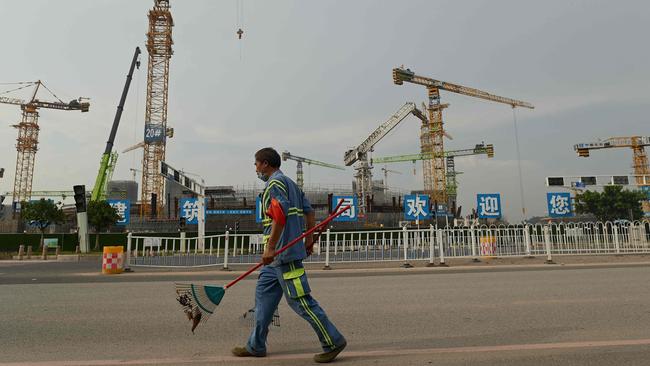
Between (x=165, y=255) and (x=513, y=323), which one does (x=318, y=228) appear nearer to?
(x=513, y=323)

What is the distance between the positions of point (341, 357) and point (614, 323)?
3102 mm

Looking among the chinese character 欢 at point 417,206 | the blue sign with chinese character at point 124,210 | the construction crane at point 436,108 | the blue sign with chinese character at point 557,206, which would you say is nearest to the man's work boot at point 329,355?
the chinese character 欢 at point 417,206

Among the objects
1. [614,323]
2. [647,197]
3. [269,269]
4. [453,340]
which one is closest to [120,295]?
[269,269]

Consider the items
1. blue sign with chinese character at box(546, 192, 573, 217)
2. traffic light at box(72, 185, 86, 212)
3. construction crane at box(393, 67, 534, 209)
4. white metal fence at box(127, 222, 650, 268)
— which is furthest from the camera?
construction crane at box(393, 67, 534, 209)

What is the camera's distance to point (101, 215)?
1485 inches

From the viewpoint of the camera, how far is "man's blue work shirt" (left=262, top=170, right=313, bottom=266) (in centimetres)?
344

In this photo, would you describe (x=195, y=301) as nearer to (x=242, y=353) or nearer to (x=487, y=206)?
(x=242, y=353)

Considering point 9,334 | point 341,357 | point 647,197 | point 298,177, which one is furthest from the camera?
point 298,177

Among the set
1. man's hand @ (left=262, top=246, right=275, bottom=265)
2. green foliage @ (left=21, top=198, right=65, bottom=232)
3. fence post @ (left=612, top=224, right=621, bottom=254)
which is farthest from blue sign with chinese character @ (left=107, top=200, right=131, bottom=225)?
man's hand @ (left=262, top=246, right=275, bottom=265)

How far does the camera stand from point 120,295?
733cm

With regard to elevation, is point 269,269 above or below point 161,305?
above

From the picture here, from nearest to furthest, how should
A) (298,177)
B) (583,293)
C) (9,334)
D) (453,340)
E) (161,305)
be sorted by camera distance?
(453,340) < (9,334) < (161,305) < (583,293) < (298,177)

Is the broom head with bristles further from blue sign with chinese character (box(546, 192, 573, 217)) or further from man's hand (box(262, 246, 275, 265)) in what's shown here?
blue sign with chinese character (box(546, 192, 573, 217))

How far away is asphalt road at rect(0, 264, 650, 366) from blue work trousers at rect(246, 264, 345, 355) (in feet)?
0.61
